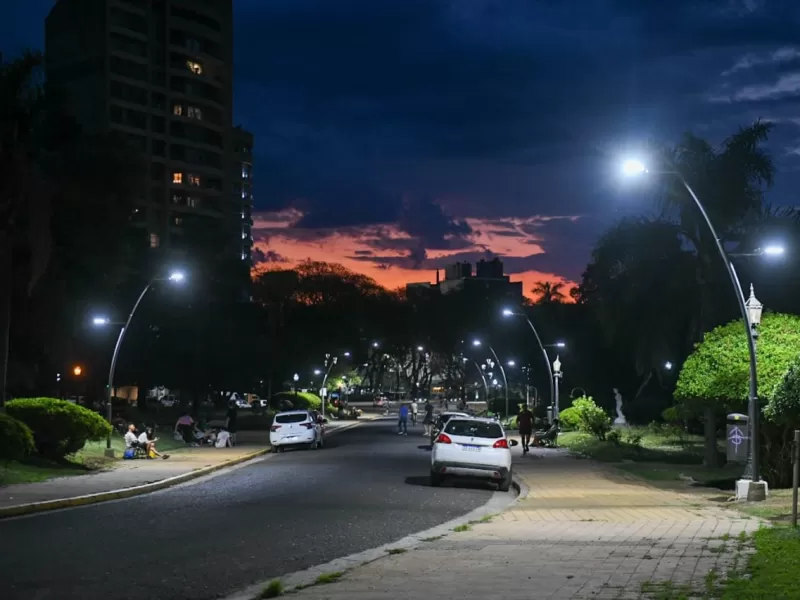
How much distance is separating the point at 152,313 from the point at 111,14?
4743cm

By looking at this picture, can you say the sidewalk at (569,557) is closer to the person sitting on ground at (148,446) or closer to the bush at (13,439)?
the bush at (13,439)

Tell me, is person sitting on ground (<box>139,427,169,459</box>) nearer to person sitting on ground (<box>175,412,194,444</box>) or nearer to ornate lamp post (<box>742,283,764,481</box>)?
person sitting on ground (<box>175,412,194,444</box>)

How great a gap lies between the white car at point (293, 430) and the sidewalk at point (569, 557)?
75.1ft

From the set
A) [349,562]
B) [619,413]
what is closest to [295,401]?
[619,413]

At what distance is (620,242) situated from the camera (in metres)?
48.4

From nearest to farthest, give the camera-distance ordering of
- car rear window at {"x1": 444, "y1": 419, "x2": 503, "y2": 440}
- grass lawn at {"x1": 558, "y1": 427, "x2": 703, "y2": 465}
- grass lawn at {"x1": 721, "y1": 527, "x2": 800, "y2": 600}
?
grass lawn at {"x1": 721, "y1": 527, "x2": 800, "y2": 600}
car rear window at {"x1": 444, "y1": 419, "x2": 503, "y2": 440}
grass lawn at {"x1": 558, "y1": 427, "x2": 703, "y2": 465}

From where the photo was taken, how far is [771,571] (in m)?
10.5

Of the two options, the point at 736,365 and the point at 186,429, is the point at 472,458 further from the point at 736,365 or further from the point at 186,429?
the point at 186,429

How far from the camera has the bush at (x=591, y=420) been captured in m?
49.1

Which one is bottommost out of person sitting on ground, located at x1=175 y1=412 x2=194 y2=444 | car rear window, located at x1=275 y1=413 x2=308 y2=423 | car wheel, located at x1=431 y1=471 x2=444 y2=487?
car wheel, located at x1=431 y1=471 x2=444 y2=487

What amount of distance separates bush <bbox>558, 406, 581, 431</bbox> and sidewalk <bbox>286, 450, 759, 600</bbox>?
35.4m

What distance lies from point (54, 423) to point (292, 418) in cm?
1536

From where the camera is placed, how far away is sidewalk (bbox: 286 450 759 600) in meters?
10.1

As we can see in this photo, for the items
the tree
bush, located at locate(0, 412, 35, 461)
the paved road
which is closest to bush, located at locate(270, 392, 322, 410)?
the tree
